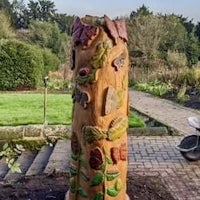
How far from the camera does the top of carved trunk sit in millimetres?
3691

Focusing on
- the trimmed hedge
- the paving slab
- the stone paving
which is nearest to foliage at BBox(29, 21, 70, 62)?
the trimmed hedge

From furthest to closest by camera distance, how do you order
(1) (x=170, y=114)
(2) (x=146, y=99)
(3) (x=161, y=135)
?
1. (2) (x=146, y=99)
2. (1) (x=170, y=114)
3. (3) (x=161, y=135)

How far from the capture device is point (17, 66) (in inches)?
716

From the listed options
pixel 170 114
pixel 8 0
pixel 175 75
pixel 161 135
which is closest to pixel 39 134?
pixel 161 135

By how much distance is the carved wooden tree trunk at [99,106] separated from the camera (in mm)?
3682

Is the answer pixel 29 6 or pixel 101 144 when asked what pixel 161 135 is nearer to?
pixel 101 144

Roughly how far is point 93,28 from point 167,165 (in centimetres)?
334

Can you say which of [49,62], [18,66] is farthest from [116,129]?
[49,62]

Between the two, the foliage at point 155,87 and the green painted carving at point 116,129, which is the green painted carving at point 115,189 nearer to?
the green painted carving at point 116,129

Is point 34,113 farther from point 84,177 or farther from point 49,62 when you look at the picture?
point 49,62

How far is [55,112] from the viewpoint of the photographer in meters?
10.8

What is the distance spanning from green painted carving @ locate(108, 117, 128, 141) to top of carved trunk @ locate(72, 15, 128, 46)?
672 mm

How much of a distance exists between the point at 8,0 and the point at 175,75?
96.5 ft

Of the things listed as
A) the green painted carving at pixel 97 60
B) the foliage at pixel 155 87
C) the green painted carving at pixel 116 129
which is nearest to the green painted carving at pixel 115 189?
the green painted carving at pixel 116 129
